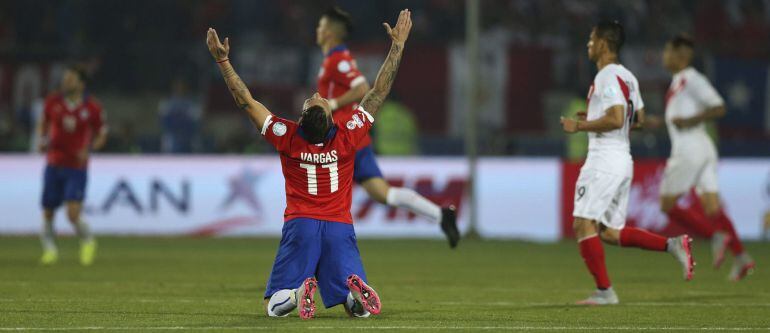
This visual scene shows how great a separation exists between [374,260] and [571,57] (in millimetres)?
10634

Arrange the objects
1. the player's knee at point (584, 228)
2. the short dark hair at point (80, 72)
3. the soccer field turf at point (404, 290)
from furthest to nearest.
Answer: the short dark hair at point (80, 72)
the player's knee at point (584, 228)
the soccer field turf at point (404, 290)

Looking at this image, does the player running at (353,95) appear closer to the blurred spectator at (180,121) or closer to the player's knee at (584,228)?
the player's knee at (584,228)

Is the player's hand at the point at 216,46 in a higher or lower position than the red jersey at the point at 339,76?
higher

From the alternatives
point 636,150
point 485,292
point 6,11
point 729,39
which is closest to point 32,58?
point 6,11

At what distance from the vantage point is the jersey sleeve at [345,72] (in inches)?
488

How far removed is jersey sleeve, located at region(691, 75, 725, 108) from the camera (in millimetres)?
13305

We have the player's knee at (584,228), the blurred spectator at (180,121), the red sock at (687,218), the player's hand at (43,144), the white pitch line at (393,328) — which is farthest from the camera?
the blurred spectator at (180,121)

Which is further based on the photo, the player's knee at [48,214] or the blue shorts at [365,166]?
the player's knee at [48,214]

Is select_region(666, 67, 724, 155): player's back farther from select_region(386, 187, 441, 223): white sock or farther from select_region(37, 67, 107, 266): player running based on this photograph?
select_region(37, 67, 107, 266): player running

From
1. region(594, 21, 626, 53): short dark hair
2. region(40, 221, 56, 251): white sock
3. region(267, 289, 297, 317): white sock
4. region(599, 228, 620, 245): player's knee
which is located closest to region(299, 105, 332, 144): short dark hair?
region(267, 289, 297, 317): white sock

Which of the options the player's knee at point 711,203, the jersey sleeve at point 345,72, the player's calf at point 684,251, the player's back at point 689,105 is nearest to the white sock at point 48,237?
the jersey sleeve at point 345,72

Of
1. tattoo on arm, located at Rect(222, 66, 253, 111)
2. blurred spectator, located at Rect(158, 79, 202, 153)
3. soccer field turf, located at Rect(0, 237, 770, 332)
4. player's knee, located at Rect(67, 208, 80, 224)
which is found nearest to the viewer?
soccer field turf, located at Rect(0, 237, 770, 332)

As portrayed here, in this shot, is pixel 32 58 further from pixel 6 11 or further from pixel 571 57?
pixel 571 57

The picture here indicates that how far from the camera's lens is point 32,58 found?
2398 centimetres
